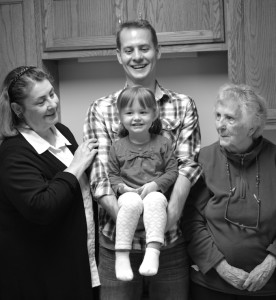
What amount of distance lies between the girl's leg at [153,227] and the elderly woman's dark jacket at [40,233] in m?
0.31

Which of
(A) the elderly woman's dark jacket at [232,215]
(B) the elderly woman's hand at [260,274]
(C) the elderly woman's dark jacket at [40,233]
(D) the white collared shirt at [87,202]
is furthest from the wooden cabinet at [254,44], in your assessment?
(C) the elderly woman's dark jacket at [40,233]

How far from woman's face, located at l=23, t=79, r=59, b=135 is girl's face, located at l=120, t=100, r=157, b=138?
0.28 metres

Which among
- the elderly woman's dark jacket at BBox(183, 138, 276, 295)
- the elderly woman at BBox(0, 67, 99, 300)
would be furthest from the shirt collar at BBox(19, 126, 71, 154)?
the elderly woman's dark jacket at BBox(183, 138, 276, 295)

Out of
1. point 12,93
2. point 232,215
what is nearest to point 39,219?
point 12,93

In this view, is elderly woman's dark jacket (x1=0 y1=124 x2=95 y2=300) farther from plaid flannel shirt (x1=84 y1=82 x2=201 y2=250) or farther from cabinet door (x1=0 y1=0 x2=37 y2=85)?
cabinet door (x1=0 y1=0 x2=37 y2=85)

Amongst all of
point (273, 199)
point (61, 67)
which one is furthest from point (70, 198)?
point (61, 67)

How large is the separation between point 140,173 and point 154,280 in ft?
1.44

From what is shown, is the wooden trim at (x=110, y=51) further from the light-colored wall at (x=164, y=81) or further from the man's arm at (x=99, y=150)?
the man's arm at (x=99, y=150)

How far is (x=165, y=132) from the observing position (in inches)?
77.4

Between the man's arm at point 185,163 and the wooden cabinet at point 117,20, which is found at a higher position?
the wooden cabinet at point 117,20

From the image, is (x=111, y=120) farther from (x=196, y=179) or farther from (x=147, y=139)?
(x=196, y=179)

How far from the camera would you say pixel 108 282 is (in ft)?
6.31

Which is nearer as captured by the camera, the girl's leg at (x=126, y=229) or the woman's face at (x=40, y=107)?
the girl's leg at (x=126, y=229)

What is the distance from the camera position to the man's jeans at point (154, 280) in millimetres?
1902
